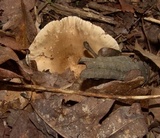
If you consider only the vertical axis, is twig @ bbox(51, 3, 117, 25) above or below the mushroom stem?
above

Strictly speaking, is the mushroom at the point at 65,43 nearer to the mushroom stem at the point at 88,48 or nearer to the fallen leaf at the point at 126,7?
the mushroom stem at the point at 88,48

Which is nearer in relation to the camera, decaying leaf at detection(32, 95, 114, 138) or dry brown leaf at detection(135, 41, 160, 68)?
decaying leaf at detection(32, 95, 114, 138)

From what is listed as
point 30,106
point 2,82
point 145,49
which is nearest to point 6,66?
point 2,82

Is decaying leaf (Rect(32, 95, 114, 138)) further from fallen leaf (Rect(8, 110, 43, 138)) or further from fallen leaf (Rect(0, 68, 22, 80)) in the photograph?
fallen leaf (Rect(0, 68, 22, 80))

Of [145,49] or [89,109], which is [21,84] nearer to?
[89,109]

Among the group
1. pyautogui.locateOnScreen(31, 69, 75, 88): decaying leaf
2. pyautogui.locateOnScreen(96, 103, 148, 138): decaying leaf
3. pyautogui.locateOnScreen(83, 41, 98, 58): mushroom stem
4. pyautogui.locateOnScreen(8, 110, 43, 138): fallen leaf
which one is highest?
pyautogui.locateOnScreen(83, 41, 98, 58): mushroom stem

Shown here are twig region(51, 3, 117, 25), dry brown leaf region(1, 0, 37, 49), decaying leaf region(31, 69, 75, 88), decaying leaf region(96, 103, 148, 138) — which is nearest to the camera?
decaying leaf region(96, 103, 148, 138)

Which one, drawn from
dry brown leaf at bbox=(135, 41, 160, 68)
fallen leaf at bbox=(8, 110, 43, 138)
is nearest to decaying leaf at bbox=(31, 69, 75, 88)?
fallen leaf at bbox=(8, 110, 43, 138)

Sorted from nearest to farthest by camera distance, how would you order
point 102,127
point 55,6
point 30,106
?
point 102,127 → point 30,106 → point 55,6
